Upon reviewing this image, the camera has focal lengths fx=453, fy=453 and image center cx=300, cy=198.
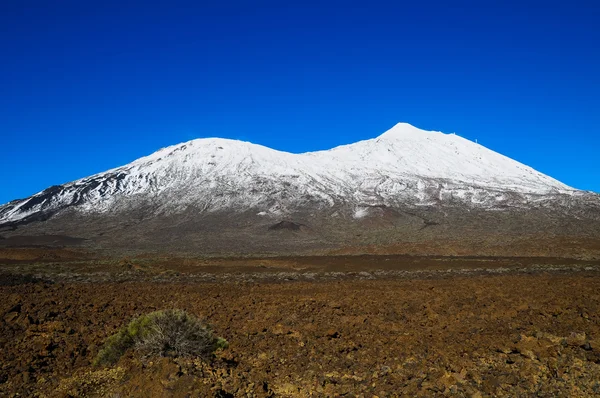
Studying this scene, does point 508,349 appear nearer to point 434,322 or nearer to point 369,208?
point 434,322

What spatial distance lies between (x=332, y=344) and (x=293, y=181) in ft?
338

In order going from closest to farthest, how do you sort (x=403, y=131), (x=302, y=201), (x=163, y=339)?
(x=163, y=339), (x=302, y=201), (x=403, y=131)

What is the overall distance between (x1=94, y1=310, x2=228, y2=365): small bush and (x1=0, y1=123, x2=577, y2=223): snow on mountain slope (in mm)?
80616

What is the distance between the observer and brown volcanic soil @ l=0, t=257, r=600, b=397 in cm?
757

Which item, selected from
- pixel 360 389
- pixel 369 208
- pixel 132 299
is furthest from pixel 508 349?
pixel 369 208

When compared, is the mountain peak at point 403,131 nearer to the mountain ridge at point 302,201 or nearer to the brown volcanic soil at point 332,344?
the mountain ridge at point 302,201

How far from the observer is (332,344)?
10.5 metres

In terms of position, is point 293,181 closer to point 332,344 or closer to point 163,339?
point 332,344

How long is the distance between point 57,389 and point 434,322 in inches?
356

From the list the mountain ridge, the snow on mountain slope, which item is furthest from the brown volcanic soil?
the snow on mountain slope

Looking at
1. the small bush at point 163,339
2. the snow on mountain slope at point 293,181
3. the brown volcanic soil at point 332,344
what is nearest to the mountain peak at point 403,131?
the snow on mountain slope at point 293,181

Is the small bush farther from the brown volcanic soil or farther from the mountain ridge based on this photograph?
the mountain ridge

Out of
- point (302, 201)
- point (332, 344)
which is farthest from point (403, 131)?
point (332, 344)

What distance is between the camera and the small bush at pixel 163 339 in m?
8.66
